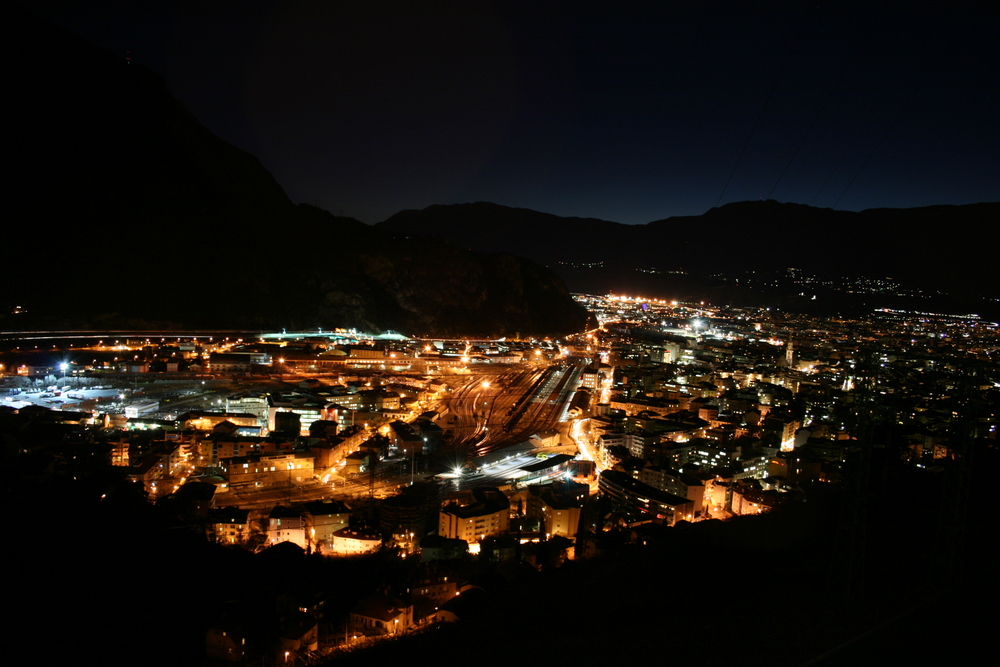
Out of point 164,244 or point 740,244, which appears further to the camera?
point 740,244

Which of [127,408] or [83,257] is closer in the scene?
[127,408]

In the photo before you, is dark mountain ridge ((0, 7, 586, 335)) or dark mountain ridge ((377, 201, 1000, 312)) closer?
dark mountain ridge ((0, 7, 586, 335))

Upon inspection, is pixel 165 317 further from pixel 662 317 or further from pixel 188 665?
pixel 662 317

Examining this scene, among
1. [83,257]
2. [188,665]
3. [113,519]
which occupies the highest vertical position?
[83,257]

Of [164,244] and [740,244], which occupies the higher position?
[740,244]

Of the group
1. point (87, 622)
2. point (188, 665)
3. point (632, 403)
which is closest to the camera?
point (188, 665)

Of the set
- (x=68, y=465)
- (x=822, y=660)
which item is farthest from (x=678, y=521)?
(x=68, y=465)

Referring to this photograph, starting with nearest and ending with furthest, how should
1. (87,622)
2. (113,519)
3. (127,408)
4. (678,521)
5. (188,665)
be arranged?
(188,665) → (87,622) → (113,519) → (678,521) → (127,408)

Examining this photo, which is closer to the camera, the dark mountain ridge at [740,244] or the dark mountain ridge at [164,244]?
the dark mountain ridge at [164,244]
